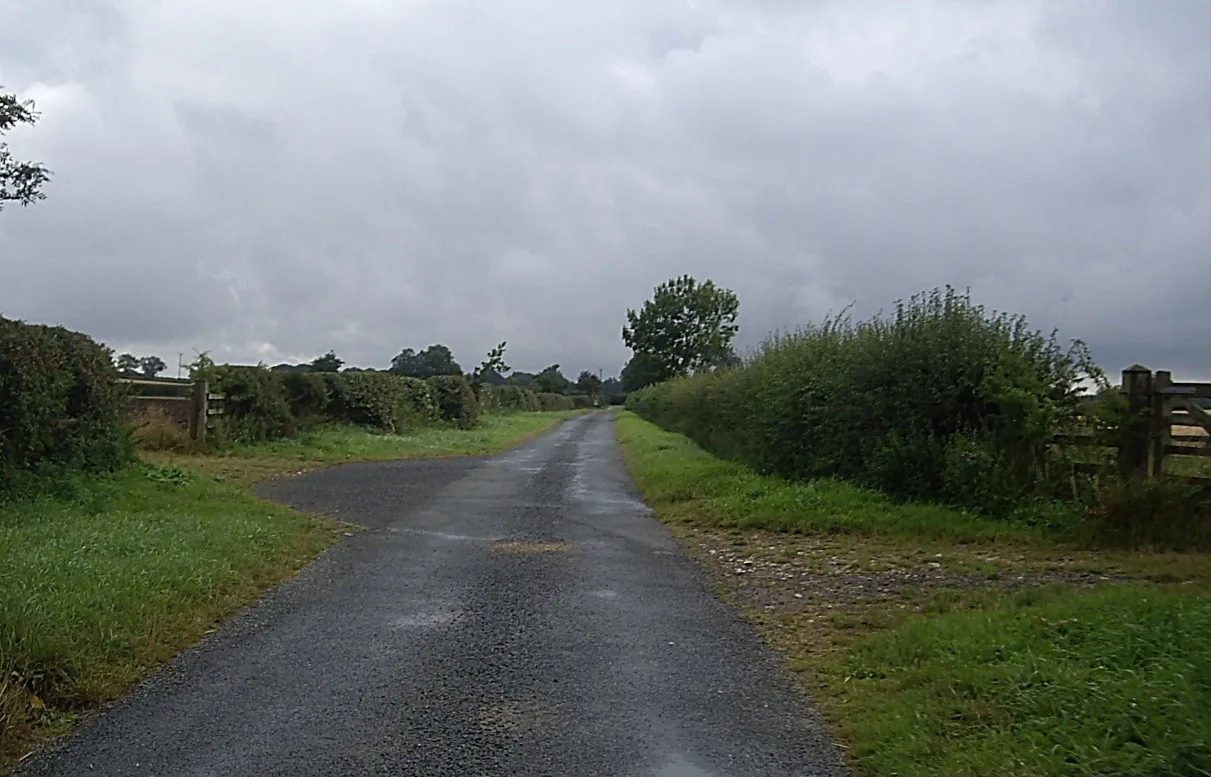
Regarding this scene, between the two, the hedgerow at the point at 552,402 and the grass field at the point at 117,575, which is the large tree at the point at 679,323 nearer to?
the hedgerow at the point at 552,402

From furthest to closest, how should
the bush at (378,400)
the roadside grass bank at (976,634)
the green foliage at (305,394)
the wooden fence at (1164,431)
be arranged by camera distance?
the bush at (378,400) < the green foliage at (305,394) < the wooden fence at (1164,431) < the roadside grass bank at (976,634)

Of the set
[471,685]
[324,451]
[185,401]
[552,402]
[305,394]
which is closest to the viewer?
[471,685]

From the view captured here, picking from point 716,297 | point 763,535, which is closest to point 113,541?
point 763,535

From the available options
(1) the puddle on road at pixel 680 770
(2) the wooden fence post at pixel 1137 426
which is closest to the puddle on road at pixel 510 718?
(1) the puddle on road at pixel 680 770

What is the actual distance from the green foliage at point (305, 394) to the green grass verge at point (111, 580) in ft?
48.1

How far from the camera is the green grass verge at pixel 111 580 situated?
224 inches

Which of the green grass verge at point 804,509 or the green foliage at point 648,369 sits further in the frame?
the green foliage at point 648,369

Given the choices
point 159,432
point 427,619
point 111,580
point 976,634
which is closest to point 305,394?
point 159,432

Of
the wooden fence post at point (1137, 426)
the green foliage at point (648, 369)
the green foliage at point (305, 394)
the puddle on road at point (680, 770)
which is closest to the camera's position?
the puddle on road at point (680, 770)

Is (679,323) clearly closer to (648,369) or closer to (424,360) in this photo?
(648,369)

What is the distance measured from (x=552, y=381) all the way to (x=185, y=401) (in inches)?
4192

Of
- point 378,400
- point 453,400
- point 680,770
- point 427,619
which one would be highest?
point 453,400

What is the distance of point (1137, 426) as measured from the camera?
11.5 meters

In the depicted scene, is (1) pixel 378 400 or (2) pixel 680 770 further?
(1) pixel 378 400
